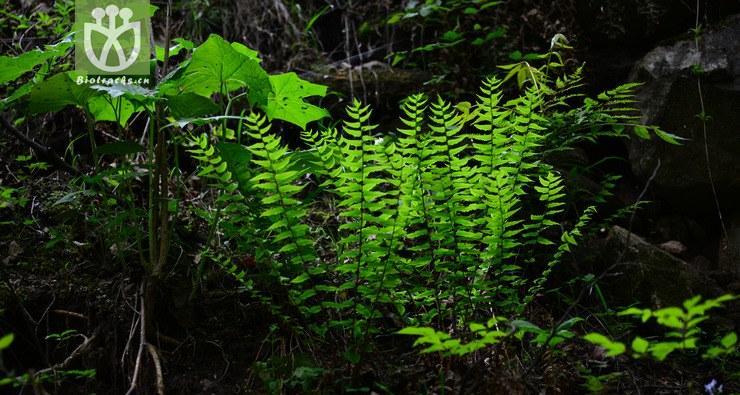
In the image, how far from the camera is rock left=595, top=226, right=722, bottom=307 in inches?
102

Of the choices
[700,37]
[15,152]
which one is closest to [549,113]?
[700,37]

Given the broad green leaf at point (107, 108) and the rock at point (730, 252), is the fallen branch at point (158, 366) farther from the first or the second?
the rock at point (730, 252)

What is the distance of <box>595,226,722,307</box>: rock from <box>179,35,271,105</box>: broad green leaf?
1.82 metres

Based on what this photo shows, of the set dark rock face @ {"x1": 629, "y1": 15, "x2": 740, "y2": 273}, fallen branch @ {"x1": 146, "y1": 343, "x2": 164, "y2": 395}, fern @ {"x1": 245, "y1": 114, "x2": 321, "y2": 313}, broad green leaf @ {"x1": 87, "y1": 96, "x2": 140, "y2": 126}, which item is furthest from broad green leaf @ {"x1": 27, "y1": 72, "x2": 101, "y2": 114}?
dark rock face @ {"x1": 629, "y1": 15, "x2": 740, "y2": 273}

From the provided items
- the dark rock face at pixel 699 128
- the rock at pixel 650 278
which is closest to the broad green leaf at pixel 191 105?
the rock at pixel 650 278

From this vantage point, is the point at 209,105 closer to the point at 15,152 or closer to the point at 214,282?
the point at 214,282

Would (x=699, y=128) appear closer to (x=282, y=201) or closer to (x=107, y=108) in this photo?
(x=282, y=201)

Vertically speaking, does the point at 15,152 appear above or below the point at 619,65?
below

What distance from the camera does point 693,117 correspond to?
9.75 feet

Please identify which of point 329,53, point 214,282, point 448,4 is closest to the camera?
point 214,282

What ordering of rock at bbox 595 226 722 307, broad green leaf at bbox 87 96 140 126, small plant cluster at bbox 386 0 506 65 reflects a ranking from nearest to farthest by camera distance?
broad green leaf at bbox 87 96 140 126 → rock at bbox 595 226 722 307 → small plant cluster at bbox 386 0 506 65

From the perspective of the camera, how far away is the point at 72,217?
2.63 m

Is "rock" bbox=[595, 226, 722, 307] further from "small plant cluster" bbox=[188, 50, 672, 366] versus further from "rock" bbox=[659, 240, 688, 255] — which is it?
"small plant cluster" bbox=[188, 50, 672, 366]

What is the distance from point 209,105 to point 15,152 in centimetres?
197
